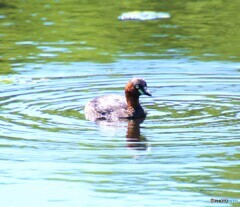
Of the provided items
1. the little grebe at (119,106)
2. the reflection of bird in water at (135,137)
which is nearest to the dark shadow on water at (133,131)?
the reflection of bird in water at (135,137)

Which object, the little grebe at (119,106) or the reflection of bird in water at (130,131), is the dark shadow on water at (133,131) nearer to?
the reflection of bird in water at (130,131)

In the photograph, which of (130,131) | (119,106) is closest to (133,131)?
(130,131)

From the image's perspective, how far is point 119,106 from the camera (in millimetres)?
16422

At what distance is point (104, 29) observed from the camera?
23.1 metres

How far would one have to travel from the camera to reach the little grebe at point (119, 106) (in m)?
16.1

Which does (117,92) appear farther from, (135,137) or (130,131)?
(135,137)

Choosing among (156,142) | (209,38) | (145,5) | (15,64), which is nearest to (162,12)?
(145,5)

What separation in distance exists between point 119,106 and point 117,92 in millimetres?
1379

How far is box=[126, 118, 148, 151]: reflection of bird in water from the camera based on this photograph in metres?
13.9

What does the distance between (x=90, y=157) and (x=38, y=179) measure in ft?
3.63

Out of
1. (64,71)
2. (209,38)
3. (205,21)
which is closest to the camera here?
(64,71)

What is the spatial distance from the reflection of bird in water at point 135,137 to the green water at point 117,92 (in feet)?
0.09

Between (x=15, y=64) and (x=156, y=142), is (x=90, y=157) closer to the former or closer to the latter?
(x=156, y=142)

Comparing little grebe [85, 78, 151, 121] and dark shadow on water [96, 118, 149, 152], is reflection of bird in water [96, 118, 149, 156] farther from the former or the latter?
little grebe [85, 78, 151, 121]
